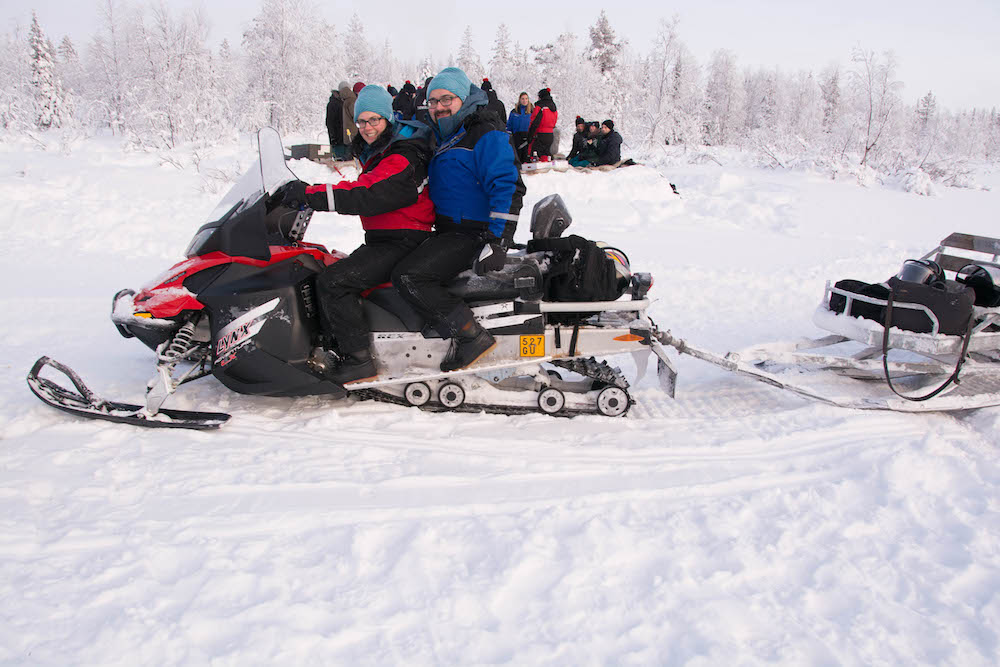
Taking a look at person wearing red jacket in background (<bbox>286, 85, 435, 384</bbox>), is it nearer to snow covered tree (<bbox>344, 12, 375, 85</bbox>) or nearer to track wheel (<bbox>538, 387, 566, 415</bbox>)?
track wheel (<bbox>538, 387, 566, 415</bbox>)

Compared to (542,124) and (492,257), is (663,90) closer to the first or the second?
(542,124)

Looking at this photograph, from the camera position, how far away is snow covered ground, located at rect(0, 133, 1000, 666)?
2047mm

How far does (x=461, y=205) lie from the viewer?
3.65 meters

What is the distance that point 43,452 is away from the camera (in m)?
3.17

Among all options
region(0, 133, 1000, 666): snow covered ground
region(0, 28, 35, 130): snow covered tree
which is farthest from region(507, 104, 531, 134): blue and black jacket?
region(0, 28, 35, 130): snow covered tree

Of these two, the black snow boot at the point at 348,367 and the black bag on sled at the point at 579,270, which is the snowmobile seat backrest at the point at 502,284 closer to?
the black bag on sled at the point at 579,270

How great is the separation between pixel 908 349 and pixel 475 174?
3121 mm

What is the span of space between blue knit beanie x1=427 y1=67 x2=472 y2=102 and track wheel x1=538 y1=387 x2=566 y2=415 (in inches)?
73.5

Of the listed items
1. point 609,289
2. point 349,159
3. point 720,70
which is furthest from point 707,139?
point 609,289

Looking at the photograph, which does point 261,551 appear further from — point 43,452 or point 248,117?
point 248,117

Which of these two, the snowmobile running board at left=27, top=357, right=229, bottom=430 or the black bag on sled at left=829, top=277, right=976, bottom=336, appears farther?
the black bag on sled at left=829, top=277, right=976, bottom=336

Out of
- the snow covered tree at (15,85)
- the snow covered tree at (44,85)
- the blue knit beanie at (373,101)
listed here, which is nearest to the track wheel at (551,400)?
the blue knit beanie at (373,101)

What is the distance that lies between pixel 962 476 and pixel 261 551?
339 centimetres

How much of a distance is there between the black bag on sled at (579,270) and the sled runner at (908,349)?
22.3 inches
